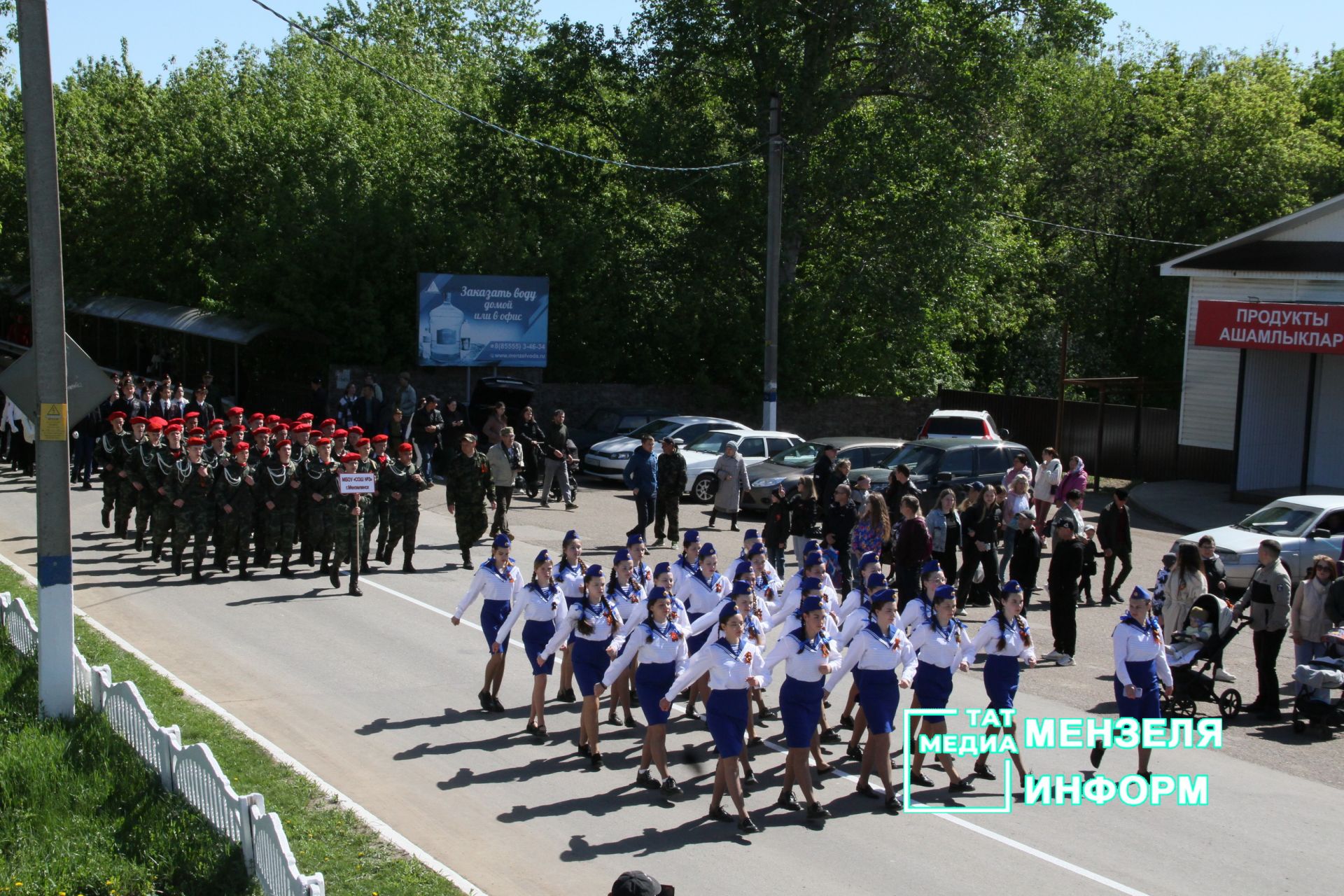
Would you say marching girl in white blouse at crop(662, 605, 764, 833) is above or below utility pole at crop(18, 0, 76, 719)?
below

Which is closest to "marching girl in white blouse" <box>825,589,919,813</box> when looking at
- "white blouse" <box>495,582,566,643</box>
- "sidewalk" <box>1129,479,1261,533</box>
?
"white blouse" <box>495,582,566,643</box>

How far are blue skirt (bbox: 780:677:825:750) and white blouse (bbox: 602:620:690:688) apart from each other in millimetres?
914

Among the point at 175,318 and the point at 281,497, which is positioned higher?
the point at 175,318

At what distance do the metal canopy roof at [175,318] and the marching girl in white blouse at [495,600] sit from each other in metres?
Answer: 18.9

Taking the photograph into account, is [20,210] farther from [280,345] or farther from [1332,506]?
[1332,506]

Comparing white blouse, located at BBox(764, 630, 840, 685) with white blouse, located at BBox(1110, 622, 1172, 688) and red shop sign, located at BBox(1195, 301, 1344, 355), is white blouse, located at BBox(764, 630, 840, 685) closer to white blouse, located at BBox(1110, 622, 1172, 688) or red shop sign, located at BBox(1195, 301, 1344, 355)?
white blouse, located at BBox(1110, 622, 1172, 688)

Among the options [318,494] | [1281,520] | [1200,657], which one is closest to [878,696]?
[1200,657]

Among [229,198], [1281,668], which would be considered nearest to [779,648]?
[1281,668]

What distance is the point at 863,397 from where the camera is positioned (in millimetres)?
34906

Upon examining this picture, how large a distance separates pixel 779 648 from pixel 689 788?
4.38 feet

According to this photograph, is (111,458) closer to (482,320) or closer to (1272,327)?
(482,320)

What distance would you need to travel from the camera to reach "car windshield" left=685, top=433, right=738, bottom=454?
26058mm

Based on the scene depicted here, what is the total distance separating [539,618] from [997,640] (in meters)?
3.66

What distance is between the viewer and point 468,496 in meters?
18.2
